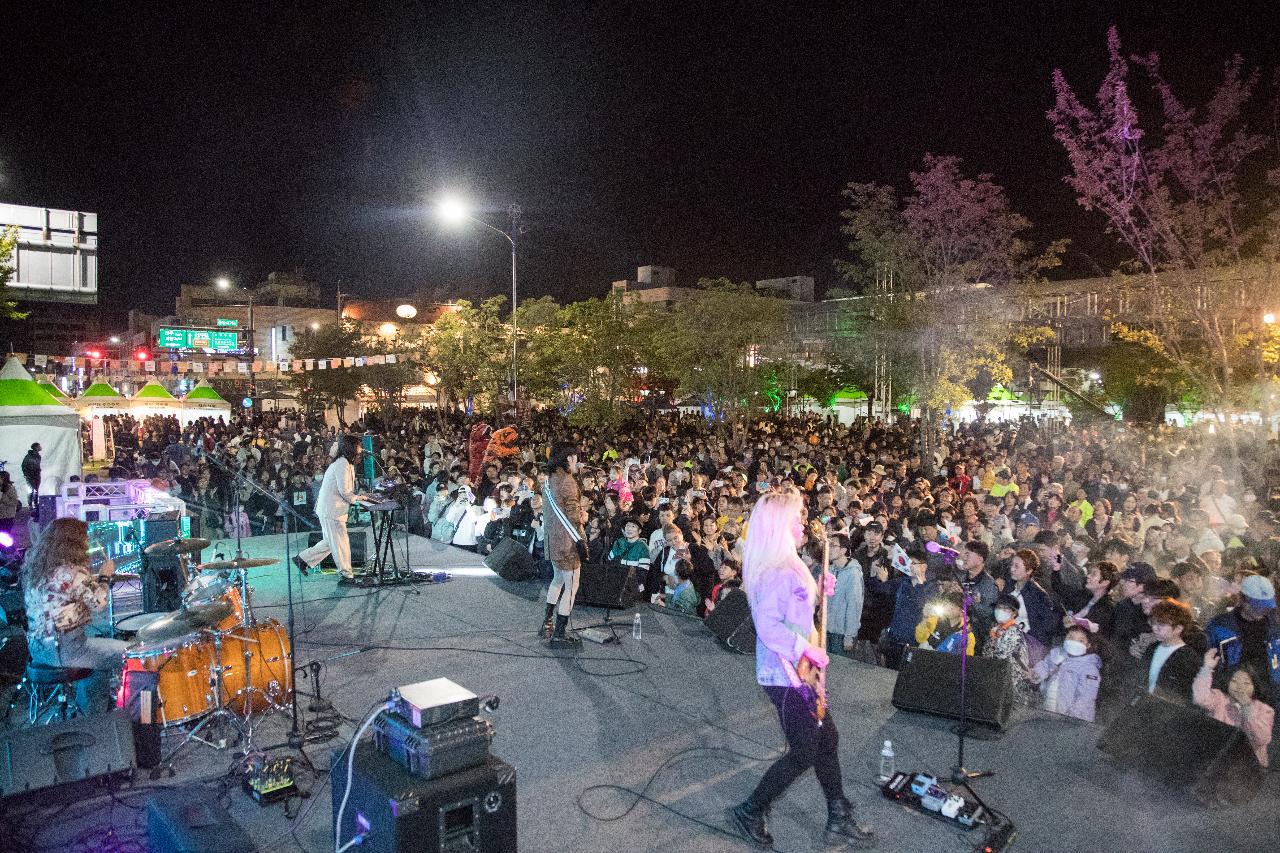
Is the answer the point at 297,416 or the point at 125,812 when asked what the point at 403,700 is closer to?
the point at 125,812

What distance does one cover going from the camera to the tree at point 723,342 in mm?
22062

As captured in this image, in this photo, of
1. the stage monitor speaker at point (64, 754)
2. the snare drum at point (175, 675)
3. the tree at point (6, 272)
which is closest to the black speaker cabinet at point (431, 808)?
the stage monitor speaker at point (64, 754)

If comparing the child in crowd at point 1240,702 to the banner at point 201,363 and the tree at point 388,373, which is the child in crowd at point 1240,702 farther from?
the tree at point 388,373

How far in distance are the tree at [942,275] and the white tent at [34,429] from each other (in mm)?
16608

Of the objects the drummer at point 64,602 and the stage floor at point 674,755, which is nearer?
the stage floor at point 674,755

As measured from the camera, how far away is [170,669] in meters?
4.86

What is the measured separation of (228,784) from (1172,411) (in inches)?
1482

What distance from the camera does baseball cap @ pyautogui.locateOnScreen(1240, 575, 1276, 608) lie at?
4.96 meters

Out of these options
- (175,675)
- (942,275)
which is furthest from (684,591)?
(942,275)

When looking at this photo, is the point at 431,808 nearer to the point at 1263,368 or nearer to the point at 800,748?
the point at 800,748

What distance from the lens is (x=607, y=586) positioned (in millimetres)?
7672

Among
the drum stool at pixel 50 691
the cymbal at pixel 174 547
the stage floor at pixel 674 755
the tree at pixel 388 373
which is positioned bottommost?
the stage floor at pixel 674 755

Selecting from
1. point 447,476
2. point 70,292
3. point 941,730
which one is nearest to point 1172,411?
point 447,476

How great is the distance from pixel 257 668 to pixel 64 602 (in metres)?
1.20
